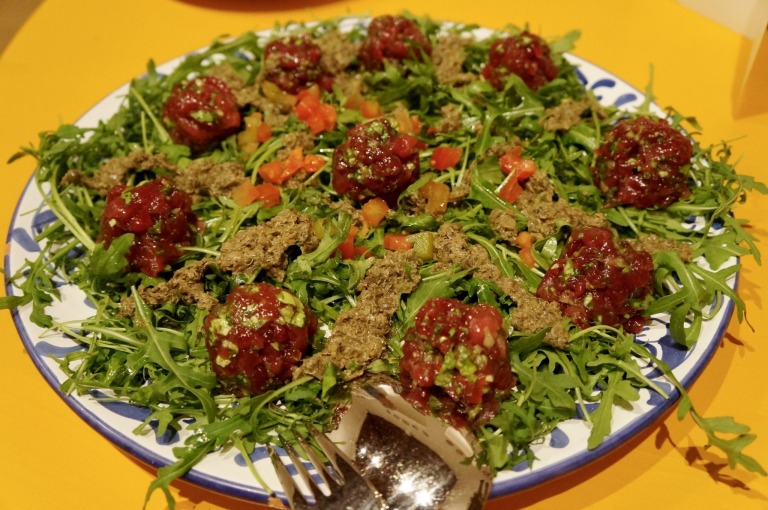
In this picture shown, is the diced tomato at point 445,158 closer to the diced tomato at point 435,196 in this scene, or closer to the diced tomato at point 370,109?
the diced tomato at point 435,196

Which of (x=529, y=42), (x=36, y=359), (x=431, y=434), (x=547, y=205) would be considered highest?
(x=529, y=42)

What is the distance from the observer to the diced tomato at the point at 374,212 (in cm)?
325

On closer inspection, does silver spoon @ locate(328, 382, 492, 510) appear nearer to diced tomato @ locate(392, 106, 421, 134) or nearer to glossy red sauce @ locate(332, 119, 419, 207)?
glossy red sauce @ locate(332, 119, 419, 207)

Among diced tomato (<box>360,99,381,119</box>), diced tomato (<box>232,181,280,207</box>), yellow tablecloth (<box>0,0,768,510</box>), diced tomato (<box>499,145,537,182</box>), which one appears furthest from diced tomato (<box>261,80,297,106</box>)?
yellow tablecloth (<box>0,0,768,510</box>)

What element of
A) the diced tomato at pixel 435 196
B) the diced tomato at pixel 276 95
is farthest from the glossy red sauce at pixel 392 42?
the diced tomato at pixel 435 196

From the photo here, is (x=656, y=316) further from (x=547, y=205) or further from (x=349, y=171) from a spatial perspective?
(x=349, y=171)

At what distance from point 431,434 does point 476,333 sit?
41 centimetres

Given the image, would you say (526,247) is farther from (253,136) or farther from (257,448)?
(253,136)

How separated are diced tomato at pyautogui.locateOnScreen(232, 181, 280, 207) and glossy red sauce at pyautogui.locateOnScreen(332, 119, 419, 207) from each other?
1.14ft

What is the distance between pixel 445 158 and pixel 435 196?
1.04 feet

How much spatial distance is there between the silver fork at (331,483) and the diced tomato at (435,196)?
53.7 inches

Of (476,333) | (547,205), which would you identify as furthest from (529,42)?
(476,333)

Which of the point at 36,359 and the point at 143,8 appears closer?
the point at 36,359

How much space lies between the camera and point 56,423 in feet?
9.56
